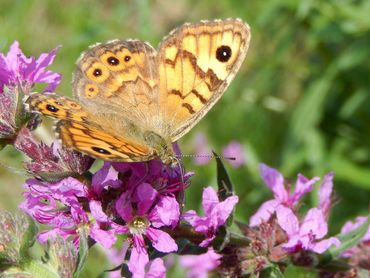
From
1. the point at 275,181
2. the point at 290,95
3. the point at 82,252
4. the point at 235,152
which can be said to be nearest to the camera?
the point at 82,252

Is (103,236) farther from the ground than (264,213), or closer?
closer

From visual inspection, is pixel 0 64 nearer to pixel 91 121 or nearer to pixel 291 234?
pixel 91 121

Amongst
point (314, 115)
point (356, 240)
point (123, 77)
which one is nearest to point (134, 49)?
point (123, 77)

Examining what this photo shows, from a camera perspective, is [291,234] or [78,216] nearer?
[78,216]

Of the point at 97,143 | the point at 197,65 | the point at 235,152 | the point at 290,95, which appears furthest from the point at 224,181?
the point at 290,95

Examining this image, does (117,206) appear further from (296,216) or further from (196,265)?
(196,265)

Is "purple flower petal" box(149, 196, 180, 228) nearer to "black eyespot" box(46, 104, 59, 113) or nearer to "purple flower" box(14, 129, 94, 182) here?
"purple flower" box(14, 129, 94, 182)

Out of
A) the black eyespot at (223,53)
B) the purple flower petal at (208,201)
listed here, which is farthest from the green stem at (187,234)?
the black eyespot at (223,53)
